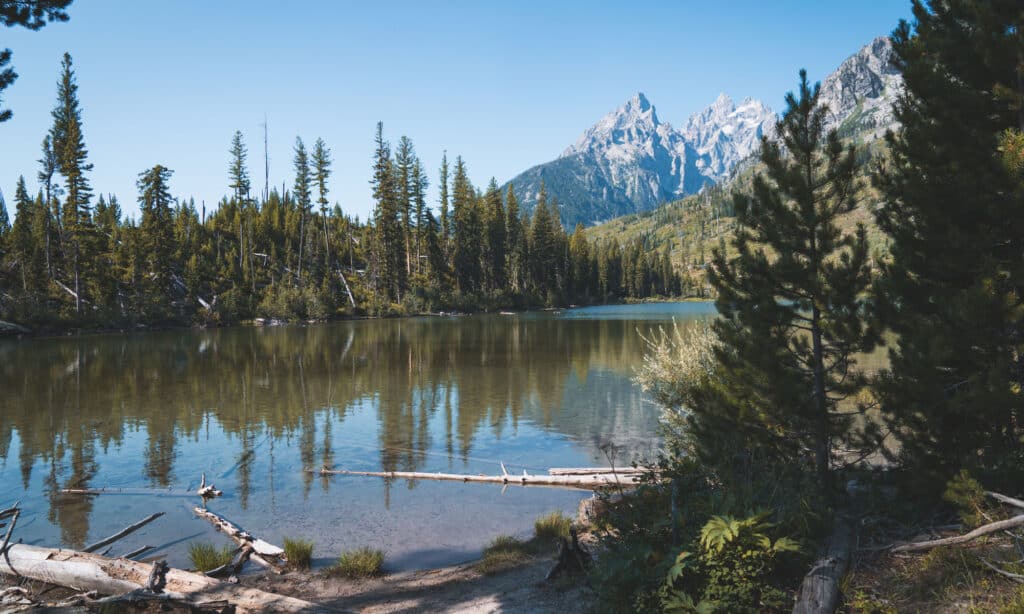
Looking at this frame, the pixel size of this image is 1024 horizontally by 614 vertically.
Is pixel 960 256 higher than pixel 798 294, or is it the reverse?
pixel 960 256

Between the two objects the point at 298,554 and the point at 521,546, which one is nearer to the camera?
the point at 298,554

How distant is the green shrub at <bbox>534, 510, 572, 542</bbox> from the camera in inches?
423

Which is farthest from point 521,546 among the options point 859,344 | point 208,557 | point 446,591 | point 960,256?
point 960,256

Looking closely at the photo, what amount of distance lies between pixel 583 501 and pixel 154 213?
72.9 metres

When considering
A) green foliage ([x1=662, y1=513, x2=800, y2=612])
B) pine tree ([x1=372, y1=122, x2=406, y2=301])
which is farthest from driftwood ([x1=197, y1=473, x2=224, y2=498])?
pine tree ([x1=372, y1=122, x2=406, y2=301])

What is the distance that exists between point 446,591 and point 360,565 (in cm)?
183

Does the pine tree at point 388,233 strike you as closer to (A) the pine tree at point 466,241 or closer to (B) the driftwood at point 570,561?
(A) the pine tree at point 466,241

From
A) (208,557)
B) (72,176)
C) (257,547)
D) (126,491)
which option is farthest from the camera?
(72,176)

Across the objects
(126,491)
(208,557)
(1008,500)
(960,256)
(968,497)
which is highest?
(960,256)

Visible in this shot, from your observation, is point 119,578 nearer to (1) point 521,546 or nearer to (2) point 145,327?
(1) point 521,546

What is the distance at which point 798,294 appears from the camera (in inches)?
395

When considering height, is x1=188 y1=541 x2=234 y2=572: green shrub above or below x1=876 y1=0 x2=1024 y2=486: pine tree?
below

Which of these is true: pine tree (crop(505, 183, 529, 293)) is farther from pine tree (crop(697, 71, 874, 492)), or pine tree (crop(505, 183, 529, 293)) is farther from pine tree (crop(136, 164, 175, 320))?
pine tree (crop(697, 71, 874, 492))

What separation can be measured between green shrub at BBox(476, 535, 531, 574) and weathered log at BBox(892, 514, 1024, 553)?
549cm
